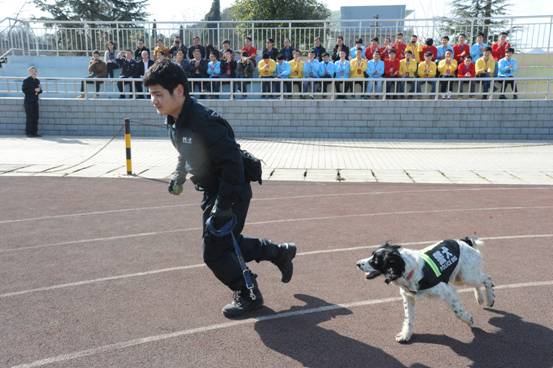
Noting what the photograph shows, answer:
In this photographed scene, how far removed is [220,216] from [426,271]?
5.27ft

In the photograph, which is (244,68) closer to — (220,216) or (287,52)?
(287,52)

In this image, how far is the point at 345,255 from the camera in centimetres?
566

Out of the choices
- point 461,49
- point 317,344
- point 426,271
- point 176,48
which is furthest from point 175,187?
point 176,48

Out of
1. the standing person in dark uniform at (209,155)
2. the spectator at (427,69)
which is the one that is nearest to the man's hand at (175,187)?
the standing person in dark uniform at (209,155)

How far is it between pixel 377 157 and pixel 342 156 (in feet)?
2.91

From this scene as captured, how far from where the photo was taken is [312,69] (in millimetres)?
16812

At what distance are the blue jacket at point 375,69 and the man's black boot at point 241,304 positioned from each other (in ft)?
43.9

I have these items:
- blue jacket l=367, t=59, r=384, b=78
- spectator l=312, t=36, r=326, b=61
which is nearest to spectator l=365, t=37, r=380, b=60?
blue jacket l=367, t=59, r=384, b=78

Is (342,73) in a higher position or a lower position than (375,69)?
lower

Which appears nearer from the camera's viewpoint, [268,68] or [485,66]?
[485,66]

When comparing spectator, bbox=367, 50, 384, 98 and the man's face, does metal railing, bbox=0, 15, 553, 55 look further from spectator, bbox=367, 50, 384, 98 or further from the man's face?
the man's face

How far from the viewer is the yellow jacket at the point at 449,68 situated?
16.2 metres

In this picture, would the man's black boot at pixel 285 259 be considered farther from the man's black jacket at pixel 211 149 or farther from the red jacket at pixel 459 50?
the red jacket at pixel 459 50

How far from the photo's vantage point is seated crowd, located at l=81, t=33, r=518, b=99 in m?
16.0
